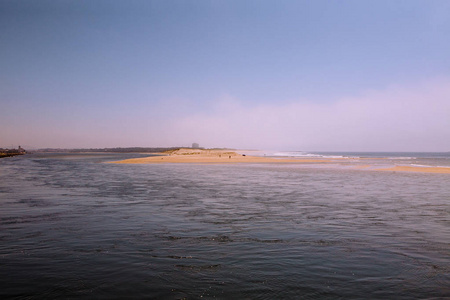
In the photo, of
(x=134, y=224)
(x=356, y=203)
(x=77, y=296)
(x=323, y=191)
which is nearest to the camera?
(x=77, y=296)

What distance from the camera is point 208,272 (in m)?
7.03

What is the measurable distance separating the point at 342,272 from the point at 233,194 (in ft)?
43.8

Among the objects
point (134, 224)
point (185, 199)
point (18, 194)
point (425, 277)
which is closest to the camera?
point (425, 277)

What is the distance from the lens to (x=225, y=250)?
28.4 ft

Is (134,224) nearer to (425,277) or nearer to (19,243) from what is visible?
(19,243)

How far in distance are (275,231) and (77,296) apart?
21.7 feet

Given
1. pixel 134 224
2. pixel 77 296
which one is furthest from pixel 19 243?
pixel 77 296

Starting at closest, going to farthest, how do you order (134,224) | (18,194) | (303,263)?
(303,263) → (134,224) → (18,194)

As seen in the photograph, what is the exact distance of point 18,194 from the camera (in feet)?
66.2

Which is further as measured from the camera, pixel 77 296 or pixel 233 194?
pixel 233 194

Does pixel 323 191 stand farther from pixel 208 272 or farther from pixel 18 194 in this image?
pixel 18 194

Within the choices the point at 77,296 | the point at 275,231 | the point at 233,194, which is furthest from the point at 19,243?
the point at 233,194

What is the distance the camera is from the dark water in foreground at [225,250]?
6273 mm

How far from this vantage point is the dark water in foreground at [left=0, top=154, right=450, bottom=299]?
6.27 metres
